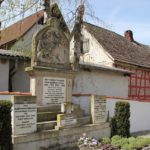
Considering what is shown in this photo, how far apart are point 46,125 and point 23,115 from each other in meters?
1.29

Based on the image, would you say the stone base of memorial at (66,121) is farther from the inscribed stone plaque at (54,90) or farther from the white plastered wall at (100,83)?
the white plastered wall at (100,83)

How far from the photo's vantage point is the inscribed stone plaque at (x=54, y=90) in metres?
13.0

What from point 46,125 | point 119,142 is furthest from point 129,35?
point 46,125

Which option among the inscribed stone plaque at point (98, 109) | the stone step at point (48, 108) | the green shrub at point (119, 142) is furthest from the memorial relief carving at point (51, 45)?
the green shrub at point (119, 142)

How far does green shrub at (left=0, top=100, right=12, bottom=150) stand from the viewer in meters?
9.30

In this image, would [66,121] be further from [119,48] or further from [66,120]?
[119,48]

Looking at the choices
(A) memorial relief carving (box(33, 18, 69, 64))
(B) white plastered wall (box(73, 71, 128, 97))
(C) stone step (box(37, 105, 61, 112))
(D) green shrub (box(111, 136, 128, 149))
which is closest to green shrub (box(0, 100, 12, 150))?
(C) stone step (box(37, 105, 61, 112))

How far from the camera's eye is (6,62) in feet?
56.5

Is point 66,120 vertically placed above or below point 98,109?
below

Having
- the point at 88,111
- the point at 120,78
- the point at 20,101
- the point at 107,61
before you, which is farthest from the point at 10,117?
the point at 107,61

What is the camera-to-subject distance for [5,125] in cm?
937

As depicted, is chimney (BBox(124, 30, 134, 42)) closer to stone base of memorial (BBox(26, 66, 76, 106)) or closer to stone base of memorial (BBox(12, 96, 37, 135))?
stone base of memorial (BBox(26, 66, 76, 106))

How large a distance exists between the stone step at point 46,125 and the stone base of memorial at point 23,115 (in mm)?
441

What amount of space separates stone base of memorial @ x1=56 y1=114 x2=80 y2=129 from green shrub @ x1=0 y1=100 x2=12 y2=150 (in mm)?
2608
